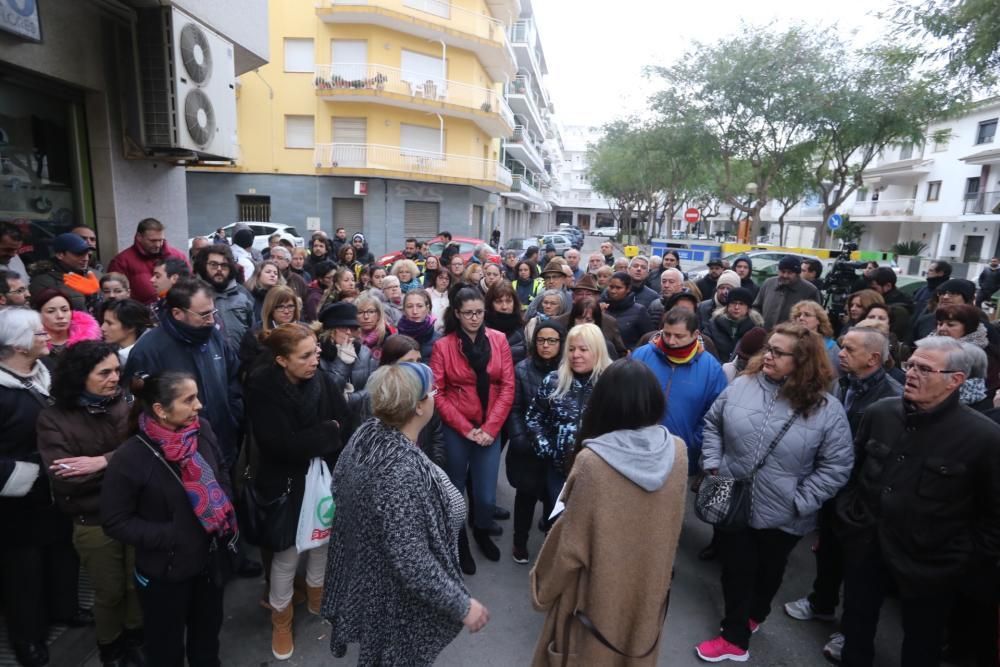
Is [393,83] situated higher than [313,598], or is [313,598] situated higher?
[393,83]

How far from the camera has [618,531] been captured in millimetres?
2051

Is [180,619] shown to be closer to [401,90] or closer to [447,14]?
[401,90]

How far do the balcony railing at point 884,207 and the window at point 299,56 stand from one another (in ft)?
121

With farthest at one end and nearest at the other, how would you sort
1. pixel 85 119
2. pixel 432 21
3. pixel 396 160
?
pixel 396 160 → pixel 432 21 → pixel 85 119

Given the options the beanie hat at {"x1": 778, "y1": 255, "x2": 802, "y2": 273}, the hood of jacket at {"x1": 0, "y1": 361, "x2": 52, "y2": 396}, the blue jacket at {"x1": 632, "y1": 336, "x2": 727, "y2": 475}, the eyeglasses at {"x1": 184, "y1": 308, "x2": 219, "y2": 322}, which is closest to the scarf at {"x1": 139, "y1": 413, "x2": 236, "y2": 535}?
the hood of jacket at {"x1": 0, "y1": 361, "x2": 52, "y2": 396}

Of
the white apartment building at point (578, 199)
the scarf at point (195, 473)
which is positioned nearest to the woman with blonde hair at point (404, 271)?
the scarf at point (195, 473)

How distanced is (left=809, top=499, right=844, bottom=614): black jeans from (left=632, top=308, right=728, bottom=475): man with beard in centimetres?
91

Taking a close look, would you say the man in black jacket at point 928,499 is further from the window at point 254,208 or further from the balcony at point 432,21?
the window at point 254,208

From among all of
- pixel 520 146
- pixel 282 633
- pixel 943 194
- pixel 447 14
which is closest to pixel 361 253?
pixel 282 633

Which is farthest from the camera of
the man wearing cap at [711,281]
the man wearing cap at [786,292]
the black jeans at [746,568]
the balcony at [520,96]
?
the balcony at [520,96]

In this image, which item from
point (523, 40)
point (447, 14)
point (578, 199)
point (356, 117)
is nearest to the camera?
point (356, 117)

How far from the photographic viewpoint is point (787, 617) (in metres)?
3.62

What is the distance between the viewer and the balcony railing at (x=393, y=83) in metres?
22.0

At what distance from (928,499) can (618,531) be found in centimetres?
172
